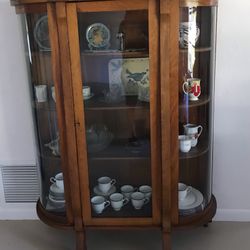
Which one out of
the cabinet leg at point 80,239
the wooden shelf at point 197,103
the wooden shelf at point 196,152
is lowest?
the cabinet leg at point 80,239

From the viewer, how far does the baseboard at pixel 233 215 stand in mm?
2213

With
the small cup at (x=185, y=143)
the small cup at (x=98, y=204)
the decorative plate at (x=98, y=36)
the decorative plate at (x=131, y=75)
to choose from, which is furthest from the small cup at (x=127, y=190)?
the decorative plate at (x=98, y=36)

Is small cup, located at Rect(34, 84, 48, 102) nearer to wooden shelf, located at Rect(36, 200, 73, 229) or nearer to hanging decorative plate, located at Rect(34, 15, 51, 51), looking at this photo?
hanging decorative plate, located at Rect(34, 15, 51, 51)

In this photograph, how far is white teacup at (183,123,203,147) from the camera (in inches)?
71.7

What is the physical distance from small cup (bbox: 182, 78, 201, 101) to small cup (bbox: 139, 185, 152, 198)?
489mm

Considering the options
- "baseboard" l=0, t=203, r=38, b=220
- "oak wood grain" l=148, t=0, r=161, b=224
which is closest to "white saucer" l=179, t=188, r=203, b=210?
"oak wood grain" l=148, t=0, r=161, b=224

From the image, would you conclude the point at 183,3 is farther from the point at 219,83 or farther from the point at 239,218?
the point at 239,218

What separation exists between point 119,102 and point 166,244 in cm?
75

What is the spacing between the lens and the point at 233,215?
2.22m

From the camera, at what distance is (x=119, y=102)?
5.90 feet

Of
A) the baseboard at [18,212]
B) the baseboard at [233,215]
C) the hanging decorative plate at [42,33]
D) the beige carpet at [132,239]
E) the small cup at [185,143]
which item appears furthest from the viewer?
the baseboard at [18,212]

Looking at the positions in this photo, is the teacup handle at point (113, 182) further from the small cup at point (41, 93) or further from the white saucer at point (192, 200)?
the small cup at point (41, 93)

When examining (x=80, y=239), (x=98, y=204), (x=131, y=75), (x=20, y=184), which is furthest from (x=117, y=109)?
(x=20, y=184)

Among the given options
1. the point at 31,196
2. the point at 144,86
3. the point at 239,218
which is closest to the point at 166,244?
the point at 239,218
